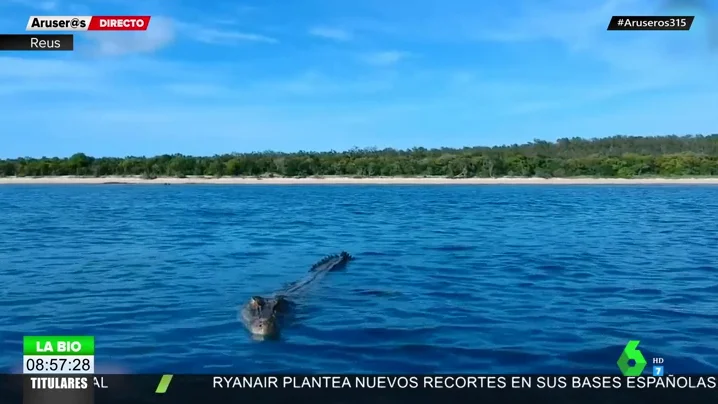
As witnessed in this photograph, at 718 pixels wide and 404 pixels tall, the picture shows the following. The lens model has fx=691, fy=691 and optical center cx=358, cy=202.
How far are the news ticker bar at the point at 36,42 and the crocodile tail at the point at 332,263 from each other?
11.1 m

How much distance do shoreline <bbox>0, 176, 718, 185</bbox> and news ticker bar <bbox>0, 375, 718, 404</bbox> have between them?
108 meters

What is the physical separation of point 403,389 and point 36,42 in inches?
197

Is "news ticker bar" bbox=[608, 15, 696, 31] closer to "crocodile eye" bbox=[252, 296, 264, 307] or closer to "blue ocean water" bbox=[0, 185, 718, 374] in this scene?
"blue ocean water" bbox=[0, 185, 718, 374]

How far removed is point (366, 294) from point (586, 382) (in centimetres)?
826

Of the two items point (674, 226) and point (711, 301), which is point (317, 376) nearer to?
point (711, 301)

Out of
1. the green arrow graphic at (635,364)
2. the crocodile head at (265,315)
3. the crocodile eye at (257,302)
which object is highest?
the green arrow graphic at (635,364)

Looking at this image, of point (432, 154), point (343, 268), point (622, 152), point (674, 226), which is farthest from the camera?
point (432, 154)

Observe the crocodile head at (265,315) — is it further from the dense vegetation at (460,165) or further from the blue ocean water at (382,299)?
the dense vegetation at (460,165)

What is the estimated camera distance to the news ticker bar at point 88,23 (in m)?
6.98

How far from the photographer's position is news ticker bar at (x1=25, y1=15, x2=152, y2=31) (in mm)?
6977

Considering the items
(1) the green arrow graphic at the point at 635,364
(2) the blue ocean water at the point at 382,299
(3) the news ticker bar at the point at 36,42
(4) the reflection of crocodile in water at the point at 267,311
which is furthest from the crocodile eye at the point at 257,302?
(1) the green arrow graphic at the point at 635,364

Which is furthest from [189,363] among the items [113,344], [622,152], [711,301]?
[622,152]

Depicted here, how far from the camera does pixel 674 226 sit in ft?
108

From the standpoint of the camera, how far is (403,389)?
237 inches
